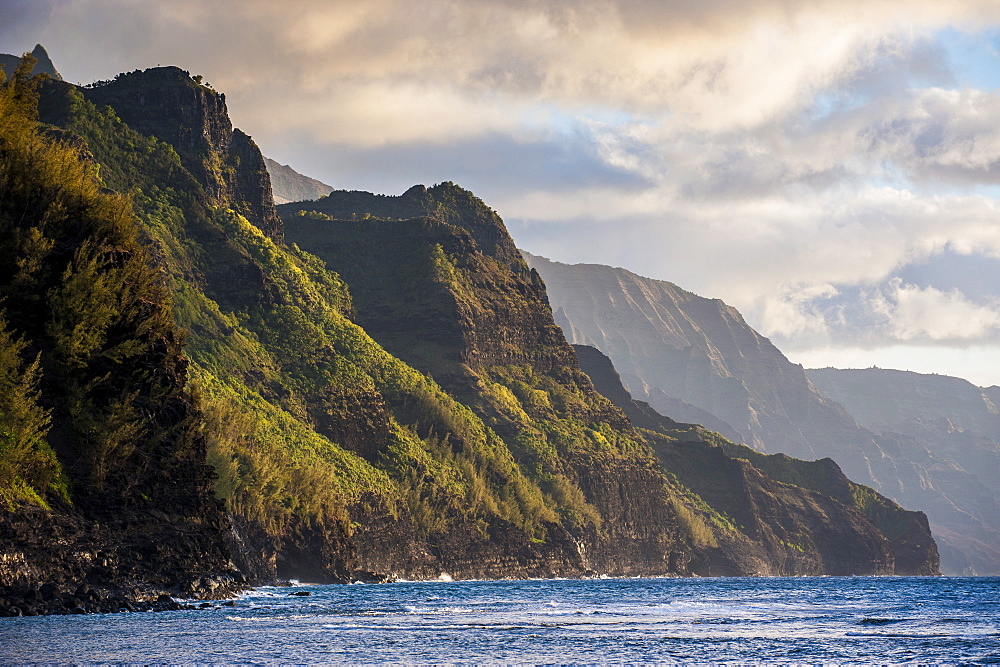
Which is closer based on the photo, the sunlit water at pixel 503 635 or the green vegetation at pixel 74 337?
the sunlit water at pixel 503 635

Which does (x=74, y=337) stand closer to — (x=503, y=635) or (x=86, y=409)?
(x=86, y=409)

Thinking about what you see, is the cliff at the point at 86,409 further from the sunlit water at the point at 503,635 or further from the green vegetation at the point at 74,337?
the sunlit water at the point at 503,635

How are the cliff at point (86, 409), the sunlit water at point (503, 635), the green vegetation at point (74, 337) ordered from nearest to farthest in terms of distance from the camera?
the sunlit water at point (503, 635), the cliff at point (86, 409), the green vegetation at point (74, 337)

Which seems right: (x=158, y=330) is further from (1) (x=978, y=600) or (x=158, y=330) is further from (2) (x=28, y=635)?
(1) (x=978, y=600)

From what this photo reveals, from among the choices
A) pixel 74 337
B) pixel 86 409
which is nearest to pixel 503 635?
pixel 86 409

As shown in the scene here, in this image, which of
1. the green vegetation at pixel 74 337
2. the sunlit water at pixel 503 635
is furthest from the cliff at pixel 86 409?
the sunlit water at pixel 503 635

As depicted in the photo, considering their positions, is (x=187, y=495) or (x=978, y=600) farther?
(x=978, y=600)

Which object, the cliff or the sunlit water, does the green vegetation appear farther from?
the sunlit water

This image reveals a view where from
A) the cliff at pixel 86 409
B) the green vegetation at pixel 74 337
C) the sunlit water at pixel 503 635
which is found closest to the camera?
the sunlit water at pixel 503 635

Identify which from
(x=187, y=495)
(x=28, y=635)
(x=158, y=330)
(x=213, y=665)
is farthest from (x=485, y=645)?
(x=158, y=330)

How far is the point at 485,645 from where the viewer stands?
64875 mm

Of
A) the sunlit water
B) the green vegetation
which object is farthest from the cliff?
the sunlit water

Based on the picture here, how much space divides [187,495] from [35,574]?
2368cm

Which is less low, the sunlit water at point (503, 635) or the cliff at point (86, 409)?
the cliff at point (86, 409)
